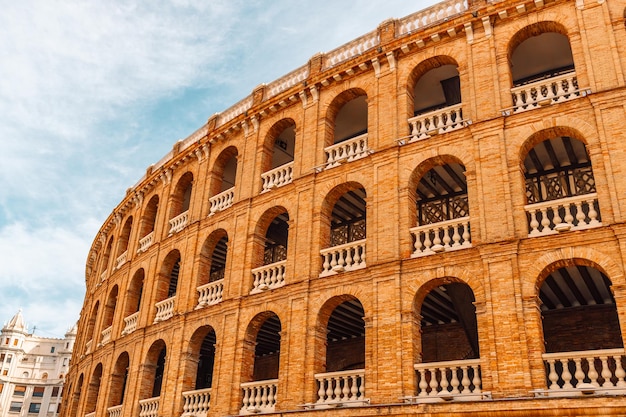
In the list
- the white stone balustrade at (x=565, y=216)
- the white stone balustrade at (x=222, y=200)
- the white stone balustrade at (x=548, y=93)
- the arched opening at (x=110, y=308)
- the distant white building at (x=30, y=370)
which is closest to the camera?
the white stone balustrade at (x=565, y=216)

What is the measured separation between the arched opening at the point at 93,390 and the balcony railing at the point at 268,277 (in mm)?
11071

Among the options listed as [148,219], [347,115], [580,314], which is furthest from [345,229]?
[148,219]

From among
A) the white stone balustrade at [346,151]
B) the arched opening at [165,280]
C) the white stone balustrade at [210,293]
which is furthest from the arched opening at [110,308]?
the white stone balustrade at [346,151]

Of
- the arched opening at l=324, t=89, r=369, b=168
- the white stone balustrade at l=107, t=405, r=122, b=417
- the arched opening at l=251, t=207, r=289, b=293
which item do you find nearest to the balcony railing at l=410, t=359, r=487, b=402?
the arched opening at l=251, t=207, r=289, b=293

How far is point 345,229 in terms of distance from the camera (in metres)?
19.5

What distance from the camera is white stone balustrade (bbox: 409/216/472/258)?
13.7 m

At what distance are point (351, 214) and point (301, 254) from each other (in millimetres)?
3516

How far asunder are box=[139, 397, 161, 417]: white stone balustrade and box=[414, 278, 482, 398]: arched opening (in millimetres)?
8939

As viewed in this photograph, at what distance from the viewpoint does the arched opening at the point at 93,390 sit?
79.4 feet

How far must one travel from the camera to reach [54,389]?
97.4m

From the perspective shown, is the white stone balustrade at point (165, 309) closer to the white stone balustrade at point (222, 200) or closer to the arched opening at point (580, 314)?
the white stone balustrade at point (222, 200)

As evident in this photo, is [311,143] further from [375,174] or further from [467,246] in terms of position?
[467,246]

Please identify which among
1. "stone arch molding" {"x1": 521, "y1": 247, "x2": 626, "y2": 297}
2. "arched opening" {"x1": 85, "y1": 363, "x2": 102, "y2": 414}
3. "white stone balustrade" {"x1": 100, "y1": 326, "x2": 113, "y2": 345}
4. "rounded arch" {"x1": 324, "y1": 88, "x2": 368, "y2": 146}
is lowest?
"arched opening" {"x1": 85, "y1": 363, "x2": 102, "y2": 414}

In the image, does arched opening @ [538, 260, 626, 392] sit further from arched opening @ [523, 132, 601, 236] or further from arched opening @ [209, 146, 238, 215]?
arched opening @ [209, 146, 238, 215]
